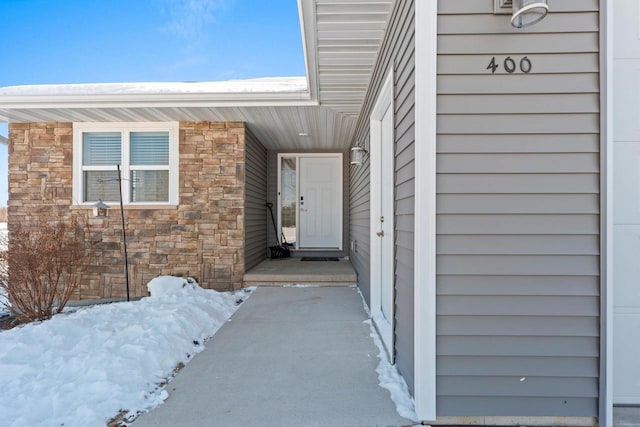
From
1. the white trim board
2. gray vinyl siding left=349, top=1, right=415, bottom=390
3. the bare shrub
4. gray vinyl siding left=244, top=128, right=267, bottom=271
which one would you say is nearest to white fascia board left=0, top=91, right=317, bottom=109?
gray vinyl siding left=244, top=128, right=267, bottom=271

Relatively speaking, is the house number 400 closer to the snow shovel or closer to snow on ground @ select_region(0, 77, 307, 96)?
snow on ground @ select_region(0, 77, 307, 96)

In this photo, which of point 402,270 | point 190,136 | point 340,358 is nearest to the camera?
point 402,270

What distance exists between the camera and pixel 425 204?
1.78 m

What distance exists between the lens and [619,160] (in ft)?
6.25

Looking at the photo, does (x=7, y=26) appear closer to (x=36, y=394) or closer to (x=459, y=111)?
(x=36, y=394)

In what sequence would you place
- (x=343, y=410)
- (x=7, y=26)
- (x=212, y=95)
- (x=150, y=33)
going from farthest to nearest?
→ (x=150, y=33)
(x=7, y=26)
(x=212, y=95)
(x=343, y=410)

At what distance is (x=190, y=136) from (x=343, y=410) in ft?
13.9

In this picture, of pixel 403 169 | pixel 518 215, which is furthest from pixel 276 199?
pixel 518 215

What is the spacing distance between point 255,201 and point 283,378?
3919mm

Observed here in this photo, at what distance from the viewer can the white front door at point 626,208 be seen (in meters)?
1.90

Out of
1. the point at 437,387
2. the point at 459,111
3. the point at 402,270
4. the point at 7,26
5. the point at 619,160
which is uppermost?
the point at 7,26

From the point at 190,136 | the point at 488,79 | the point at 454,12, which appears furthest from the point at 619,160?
the point at 190,136

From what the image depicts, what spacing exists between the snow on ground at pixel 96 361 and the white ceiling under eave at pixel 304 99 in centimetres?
251

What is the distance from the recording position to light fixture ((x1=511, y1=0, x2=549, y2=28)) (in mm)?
1550
